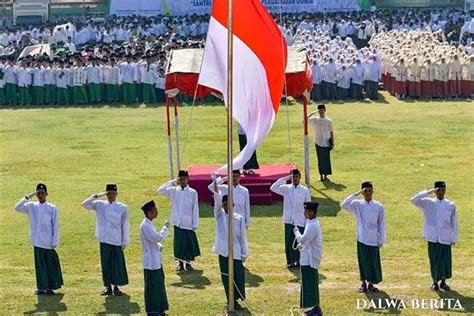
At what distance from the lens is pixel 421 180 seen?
21.0 m

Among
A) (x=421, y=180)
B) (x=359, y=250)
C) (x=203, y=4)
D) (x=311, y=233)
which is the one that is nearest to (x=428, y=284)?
(x=359, y=250)

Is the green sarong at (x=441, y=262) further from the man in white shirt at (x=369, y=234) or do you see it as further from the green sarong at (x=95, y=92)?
the green sarong at (x=95, y=92)

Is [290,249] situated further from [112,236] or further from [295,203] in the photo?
[112,236]

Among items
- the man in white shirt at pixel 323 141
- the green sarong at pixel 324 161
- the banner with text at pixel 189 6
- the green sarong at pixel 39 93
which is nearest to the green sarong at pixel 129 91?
the green sarong at pixel 39 93

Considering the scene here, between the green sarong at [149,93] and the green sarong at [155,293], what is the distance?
18.6m

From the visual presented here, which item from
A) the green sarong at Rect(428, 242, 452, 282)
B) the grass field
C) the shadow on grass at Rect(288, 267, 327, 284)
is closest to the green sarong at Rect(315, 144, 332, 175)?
the grass field

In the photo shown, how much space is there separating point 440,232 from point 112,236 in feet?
12.7

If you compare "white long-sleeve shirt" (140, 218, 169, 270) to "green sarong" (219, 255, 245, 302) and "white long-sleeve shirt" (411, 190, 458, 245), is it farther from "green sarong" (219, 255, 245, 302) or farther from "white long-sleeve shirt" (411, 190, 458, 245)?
"white long-sleeve shirt" (411, 190, 458, 245)

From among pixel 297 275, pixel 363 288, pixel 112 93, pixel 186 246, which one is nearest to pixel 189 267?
pixel 186 246

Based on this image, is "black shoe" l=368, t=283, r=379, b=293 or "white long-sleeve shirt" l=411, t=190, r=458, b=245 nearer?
"white long-sleeve shirt" l=411, t=190, r=458, b=245

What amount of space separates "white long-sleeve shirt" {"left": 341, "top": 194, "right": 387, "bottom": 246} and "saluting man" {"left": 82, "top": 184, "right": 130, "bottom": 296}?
2.73m

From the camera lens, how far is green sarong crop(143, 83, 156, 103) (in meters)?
32.0

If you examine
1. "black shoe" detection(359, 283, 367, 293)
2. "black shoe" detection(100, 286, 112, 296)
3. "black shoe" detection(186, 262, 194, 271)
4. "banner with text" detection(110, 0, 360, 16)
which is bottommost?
"black shoe" detection(359, 283, 367, 293)

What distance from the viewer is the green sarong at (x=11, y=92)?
107 ft
